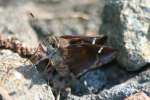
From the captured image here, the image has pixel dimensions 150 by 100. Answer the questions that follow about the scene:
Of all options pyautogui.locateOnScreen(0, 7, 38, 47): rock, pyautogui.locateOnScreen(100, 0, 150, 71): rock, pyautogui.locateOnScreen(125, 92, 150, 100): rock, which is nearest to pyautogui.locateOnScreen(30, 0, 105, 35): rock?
pyautogui.locateOnScreen(0, 7, 38, 47): rock

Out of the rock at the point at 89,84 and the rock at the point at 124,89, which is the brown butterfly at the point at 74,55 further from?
the rock at the point at 124,89

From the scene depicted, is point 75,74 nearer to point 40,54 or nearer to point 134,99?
point 40,54

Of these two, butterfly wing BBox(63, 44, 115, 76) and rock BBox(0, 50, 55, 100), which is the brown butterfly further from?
rock BBox(0, 50, 55, 100)

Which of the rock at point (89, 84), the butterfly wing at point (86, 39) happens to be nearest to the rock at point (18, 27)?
the butterfly wing at point (86, 39)

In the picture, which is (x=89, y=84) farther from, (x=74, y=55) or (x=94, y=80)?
(x=74, y=55)

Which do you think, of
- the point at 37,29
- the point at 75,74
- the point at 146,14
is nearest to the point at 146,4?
the point at 146,14
